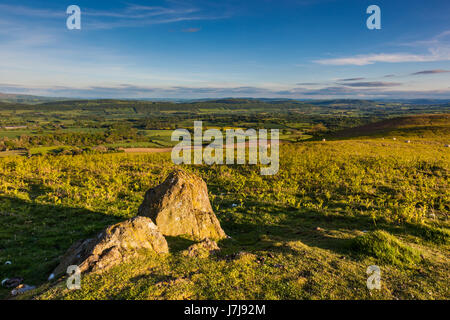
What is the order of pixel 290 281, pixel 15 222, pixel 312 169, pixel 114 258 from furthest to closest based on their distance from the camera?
1. pixel 312 169
2. pixel 15 222
3. pixel 114 258
4. pixel 290 281

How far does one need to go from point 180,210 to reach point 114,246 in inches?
175

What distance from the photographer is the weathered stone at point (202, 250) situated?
9.88 m

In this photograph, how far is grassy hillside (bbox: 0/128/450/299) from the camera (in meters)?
7.52

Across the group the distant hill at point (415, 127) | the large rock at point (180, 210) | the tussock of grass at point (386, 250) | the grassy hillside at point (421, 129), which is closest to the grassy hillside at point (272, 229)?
the tussock of grass at point (386, 250)

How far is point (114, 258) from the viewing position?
346 inches

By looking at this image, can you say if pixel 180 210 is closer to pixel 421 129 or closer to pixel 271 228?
pixel 271 228

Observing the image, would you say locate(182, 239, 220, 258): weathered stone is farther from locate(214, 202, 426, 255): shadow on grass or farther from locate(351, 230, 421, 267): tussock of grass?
locate(351, 230, 421, 267): tussock of grass

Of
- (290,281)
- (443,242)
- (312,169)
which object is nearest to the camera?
(290,281)
